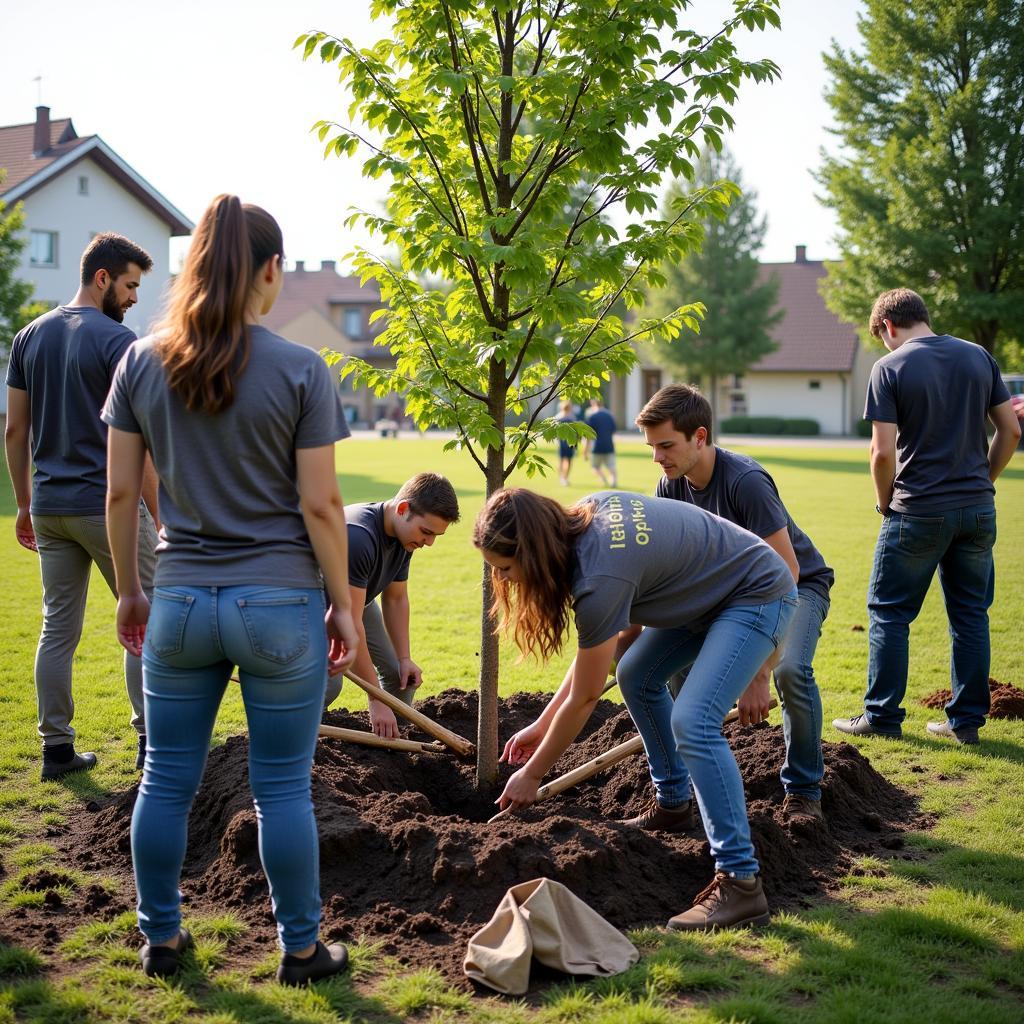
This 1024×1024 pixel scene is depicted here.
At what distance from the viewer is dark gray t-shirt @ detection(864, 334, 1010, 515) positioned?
20.2 ft

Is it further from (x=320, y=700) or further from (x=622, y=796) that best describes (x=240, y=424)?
(x=622, y=796)

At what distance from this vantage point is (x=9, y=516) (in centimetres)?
1672

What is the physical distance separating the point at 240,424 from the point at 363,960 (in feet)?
6.24

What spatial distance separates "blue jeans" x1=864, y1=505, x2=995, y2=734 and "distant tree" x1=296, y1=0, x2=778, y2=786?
2.12 m

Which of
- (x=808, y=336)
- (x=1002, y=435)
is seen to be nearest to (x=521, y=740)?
(x=1002, y=435)

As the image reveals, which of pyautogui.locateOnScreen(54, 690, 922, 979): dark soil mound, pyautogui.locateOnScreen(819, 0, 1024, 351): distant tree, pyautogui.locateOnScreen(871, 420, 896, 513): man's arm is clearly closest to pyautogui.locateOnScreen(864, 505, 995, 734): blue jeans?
pyautogui.locateOnScreen(871, 420, 896, 513): man's arm

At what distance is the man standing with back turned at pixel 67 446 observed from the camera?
5.30 meters

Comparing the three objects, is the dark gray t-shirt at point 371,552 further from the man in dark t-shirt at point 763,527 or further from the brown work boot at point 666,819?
the brown work boot at point 666,819

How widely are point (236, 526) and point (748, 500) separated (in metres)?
2.30

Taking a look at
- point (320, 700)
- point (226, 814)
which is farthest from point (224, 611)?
point (226, 814)

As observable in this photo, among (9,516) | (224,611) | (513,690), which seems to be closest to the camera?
(224,611)

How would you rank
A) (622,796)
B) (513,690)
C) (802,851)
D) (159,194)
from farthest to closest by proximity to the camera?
(159,194) < (513,690) < (622,796) < (802,851)

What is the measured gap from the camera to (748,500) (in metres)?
4.56

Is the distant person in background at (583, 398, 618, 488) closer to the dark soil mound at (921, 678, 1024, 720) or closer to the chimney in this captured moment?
the dark soil mound at (921, 678, 1024, 720)
